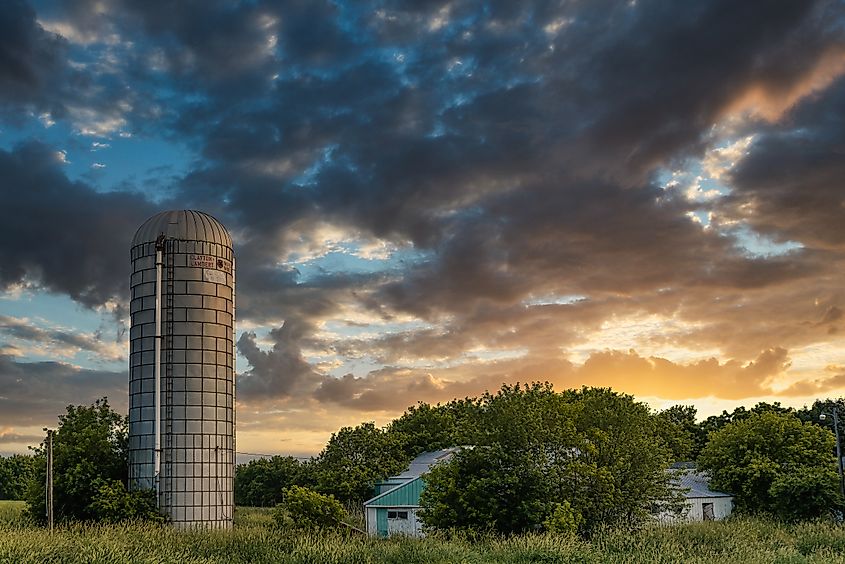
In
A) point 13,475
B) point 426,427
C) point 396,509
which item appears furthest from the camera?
point 13,475

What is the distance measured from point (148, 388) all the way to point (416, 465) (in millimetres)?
24704

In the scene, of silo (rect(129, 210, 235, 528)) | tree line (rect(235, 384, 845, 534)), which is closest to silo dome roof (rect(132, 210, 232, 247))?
silo (rect(129, 210, 235, 528))

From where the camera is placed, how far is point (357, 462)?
6191 cm

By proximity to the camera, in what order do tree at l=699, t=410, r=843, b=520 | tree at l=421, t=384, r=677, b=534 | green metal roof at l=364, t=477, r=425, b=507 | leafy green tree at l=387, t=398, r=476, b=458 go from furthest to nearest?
leafy green tree at l=387, t=398, r=476, b=458 → tree at l=699, t=410, r=843, b=520 → green metal roof at l=364, t=477, r=425, b=507 → tree at l=421, t=384, r=677, b=534

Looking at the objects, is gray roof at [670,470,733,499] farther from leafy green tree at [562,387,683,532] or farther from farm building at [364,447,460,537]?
farm building at [364,447,460,537]

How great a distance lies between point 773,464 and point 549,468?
84.5 ft

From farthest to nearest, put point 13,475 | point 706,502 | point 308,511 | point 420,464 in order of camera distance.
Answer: point 13,475 → point 420,464 → point 706,502 → point 308,511

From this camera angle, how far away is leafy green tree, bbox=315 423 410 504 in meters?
59.8

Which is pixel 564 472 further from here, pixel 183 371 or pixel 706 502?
pixel 706 502

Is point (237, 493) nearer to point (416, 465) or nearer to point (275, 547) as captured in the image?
point (416, 465)

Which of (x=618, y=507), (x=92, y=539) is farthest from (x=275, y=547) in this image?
(x=618, y=507)

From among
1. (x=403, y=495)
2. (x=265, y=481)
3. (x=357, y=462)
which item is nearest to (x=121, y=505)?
(x=403, y=495)

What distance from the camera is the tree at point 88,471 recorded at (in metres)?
41.7

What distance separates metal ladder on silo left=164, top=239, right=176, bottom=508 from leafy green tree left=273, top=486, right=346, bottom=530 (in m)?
6.20
